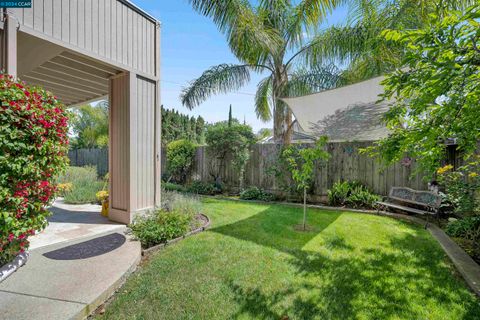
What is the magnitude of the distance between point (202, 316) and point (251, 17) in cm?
840

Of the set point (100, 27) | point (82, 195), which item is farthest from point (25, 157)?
→ point (82, 195)

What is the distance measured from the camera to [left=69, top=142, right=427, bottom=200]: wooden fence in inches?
Answer: 273

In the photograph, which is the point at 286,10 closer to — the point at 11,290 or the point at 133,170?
the point at 133,170

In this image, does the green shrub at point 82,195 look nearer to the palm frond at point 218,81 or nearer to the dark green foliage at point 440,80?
the palm frond at point 218,81

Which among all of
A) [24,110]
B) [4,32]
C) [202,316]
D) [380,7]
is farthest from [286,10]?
[202,316]

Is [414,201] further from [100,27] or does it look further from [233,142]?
[100,27]

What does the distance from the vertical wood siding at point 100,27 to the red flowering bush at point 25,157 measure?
144cm

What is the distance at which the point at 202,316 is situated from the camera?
2.29 m

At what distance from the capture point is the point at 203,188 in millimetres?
9312

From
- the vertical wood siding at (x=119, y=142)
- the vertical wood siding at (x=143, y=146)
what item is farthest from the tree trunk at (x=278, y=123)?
the vertical wood siding at (x=119, y=142)

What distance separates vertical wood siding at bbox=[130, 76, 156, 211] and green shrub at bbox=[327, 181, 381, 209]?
16.3 feet

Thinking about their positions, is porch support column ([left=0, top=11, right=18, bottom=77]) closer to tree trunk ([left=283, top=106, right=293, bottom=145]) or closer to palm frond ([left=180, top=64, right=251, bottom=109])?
palm frond ([left=180, top=64, right=251, bottom=109])

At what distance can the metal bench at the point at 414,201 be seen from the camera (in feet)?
17.8

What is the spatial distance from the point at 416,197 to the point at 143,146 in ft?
20.4
